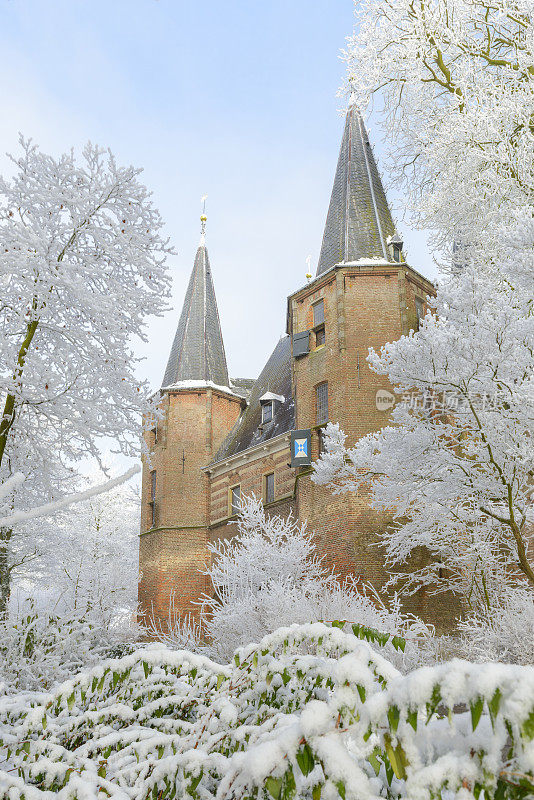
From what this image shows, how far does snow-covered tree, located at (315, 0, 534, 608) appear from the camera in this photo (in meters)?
11.0

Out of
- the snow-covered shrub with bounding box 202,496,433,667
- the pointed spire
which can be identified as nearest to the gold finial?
the pointed spire

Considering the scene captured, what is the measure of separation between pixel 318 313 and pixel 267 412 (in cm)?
680

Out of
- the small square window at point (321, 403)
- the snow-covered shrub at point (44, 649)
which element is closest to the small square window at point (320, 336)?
the small square window at point (321, 403)

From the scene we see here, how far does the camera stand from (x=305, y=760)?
1.97 m

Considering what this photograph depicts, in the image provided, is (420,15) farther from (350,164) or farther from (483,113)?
(350,164)

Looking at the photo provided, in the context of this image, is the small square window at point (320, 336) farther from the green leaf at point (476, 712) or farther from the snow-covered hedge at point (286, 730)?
the green leaf at point (476, 712)

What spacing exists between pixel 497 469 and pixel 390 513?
10256 millimetres

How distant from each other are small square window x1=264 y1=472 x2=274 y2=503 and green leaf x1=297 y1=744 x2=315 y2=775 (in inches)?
1027

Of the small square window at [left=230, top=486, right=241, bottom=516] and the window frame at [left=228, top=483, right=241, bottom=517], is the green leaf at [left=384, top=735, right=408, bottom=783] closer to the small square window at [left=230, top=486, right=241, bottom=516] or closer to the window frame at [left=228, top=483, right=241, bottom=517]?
the small square window at [left=230, top=486, right=241, bottom=516]

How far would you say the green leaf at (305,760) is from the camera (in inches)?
76.2

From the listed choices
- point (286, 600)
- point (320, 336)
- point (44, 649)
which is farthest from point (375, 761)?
point (320, 336)

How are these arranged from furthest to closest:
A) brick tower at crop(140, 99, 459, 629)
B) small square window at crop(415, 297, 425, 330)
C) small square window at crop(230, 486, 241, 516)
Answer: small square window at crop(230, 486, 241, 516) < small square window at crop(415, 297, 425, 330) < brick tower at crop(140, 99, 459, 629)

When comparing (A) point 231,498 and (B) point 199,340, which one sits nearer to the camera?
(A) point 231,498

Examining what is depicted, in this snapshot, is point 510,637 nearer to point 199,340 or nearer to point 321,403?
point 321,403
